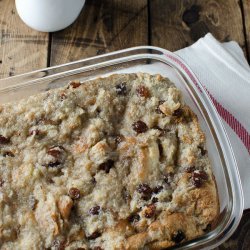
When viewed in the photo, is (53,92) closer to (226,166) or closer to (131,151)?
(131,151)

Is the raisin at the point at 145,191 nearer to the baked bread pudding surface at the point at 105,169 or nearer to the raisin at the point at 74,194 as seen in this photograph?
the baked bread pudding surface at the point at 105,169

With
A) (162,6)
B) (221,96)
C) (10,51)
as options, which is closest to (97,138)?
(221,96)

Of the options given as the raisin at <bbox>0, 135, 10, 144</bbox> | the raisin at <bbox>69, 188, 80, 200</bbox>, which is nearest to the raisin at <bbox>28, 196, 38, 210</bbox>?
the raisin at <bbox>69, 188, 80, 200</bbox>

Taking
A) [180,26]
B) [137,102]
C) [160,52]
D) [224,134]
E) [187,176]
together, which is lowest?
[187,176]

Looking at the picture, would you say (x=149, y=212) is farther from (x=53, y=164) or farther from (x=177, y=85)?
(x=177, y=85)

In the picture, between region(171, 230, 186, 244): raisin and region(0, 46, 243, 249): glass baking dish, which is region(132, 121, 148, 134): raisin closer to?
region(0, 46, 243, 249): glass baking dish
